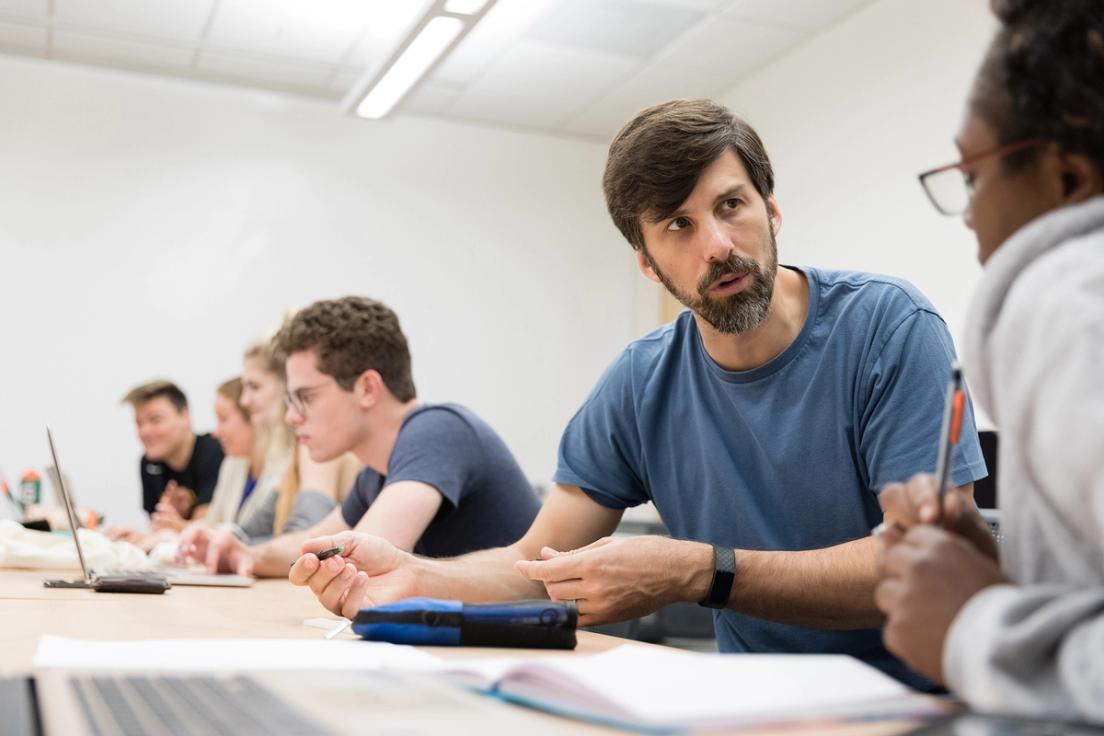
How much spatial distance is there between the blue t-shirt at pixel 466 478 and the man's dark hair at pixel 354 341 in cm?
20

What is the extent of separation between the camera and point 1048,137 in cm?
Answer: 75

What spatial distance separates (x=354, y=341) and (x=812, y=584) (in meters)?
1.40

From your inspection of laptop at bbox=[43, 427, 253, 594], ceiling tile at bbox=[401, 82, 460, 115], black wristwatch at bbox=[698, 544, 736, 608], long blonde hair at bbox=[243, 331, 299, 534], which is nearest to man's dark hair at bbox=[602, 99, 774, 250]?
black wristwatch at bbox=[698, 544, 736, 608]

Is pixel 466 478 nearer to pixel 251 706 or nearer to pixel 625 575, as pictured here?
pixel 625 575

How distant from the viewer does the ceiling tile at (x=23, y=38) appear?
16.5ft

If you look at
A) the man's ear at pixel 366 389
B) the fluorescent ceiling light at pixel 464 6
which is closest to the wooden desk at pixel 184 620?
the man's ear at pixel 366 389

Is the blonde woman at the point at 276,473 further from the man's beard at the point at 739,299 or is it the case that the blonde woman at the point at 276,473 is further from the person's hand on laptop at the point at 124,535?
the man's beard at the point at 739,299

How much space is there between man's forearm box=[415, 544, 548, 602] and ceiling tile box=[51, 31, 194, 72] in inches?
174

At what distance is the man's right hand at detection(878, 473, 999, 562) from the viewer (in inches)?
31.3

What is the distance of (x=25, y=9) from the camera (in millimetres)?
4785

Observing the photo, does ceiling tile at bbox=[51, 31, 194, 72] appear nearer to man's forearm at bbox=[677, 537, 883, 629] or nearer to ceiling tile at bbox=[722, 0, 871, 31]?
ceiling tile at bbox=[722, 0, 871, 31]

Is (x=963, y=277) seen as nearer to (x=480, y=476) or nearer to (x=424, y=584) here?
(x=480, y=476)

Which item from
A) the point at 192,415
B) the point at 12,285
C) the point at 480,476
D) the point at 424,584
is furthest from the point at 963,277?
the point at 12,285

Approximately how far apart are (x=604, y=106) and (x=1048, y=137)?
529 cm
